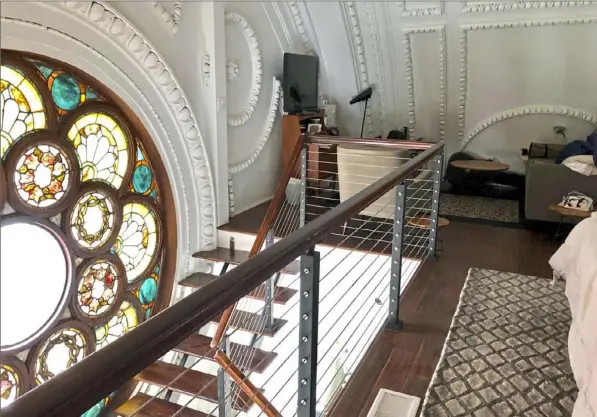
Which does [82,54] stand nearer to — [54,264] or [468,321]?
[54,264]

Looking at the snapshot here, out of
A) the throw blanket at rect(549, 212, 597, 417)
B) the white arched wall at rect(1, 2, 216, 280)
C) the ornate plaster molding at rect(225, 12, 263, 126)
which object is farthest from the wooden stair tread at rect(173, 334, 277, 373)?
the throw blanket at rect(549, 212, 597, 417)

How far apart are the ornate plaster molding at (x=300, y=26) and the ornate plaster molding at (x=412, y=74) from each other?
110cm

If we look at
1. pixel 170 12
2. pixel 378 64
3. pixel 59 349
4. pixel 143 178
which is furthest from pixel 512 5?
pixel 59 349

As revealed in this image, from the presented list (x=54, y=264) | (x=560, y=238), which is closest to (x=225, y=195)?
(x=54, y=264)

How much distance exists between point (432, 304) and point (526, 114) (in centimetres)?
378

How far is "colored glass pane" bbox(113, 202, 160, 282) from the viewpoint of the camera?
3.64m

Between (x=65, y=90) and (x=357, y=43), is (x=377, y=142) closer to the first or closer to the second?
(x=65, y=90)

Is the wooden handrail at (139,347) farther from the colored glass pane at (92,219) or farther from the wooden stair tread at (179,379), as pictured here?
the wooden stair tread at (179,379)

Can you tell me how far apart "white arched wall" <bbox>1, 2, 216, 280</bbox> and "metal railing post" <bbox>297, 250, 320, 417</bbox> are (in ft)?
6.81

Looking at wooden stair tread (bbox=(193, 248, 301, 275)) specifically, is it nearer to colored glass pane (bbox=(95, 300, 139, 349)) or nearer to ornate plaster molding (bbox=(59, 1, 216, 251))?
ornate plaster molding (bbox=(59, 1, 216, 251))

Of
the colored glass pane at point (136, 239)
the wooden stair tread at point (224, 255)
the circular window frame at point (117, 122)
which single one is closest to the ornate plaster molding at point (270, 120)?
the wooden stair tread at point (224, 255)

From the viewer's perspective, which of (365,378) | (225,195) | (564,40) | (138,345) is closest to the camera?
(138,345)

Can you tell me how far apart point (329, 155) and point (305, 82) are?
0.90m

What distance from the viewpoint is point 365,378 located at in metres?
2.10
